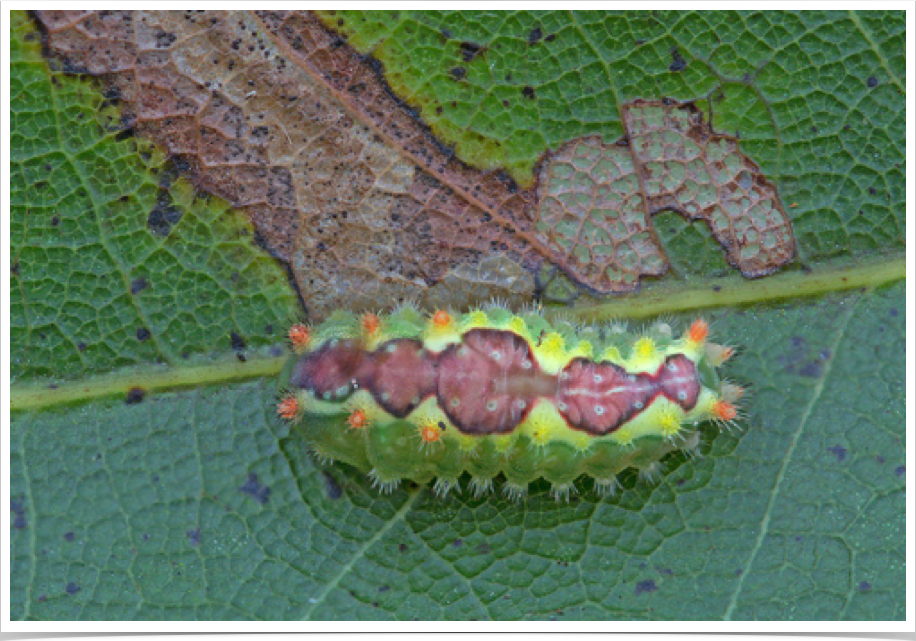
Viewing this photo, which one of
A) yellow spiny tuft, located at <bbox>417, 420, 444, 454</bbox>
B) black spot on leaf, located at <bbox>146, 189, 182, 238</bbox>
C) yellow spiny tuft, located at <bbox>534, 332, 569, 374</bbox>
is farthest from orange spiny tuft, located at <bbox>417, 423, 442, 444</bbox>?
black spot on leaf, located at <bbox>146, 189, 182, 238</bbox>

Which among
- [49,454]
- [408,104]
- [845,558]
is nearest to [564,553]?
[845,558]

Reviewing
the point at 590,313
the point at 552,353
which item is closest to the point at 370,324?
the point at 552,353

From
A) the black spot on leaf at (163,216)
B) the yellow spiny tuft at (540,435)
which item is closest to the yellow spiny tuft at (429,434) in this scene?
the yellow spiny tuft at (540,435)

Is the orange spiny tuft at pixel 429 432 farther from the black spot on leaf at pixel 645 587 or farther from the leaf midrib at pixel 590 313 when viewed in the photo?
the black spot on leaf at pixel 645 587

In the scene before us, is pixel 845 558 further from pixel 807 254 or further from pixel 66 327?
pixel 66 327

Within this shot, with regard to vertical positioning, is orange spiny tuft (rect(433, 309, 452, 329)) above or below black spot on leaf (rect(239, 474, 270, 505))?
above

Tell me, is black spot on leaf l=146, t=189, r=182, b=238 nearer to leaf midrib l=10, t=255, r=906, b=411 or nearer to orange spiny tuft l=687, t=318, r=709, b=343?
leaf midrib l=10, t=255, r=906, b=411

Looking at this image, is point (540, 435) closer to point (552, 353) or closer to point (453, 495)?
point (552, 353)
